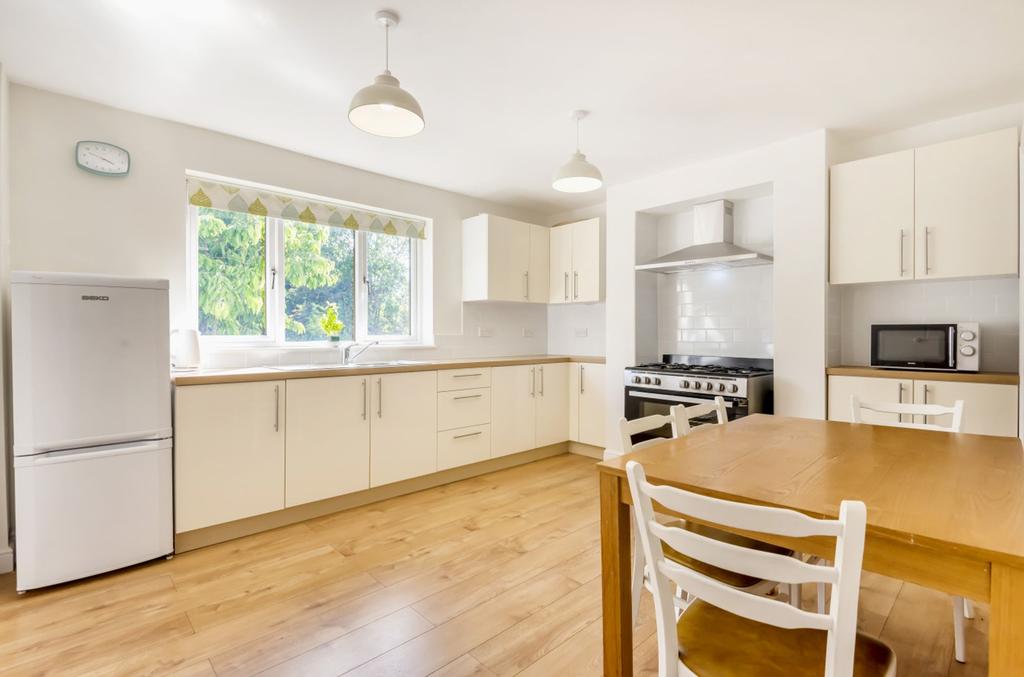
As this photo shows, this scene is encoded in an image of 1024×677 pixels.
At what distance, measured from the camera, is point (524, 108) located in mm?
2787

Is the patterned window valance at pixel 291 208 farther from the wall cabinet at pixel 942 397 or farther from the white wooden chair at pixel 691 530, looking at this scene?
the wall cabinet at pixel 942 397

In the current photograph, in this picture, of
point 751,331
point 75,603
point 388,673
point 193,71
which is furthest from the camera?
point 751,331

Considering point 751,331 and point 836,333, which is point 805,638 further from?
point 751,331

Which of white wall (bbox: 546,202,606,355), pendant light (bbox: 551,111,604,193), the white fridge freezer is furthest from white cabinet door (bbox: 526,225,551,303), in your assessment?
the white fridge freezer

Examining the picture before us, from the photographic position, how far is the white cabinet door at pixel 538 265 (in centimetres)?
463

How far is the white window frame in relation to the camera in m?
3.10

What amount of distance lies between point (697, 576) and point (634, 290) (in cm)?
332

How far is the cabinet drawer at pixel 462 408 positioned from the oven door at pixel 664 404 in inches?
44.1

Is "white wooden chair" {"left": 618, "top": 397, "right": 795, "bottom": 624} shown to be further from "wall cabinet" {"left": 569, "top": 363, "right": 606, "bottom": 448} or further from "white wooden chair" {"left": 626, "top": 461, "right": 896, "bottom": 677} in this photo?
"wall cabinet" {"left": 569, "top": 363, "right": 606, "bottom": 448}

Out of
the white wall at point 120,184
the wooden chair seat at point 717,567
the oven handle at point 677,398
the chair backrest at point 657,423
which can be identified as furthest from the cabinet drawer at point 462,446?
the wooden chair seat at point 717,567

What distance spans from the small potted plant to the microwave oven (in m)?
3.49

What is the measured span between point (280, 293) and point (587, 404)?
2.64m

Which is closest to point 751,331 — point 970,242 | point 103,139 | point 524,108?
point 970,242

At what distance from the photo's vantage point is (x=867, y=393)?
2.91m
